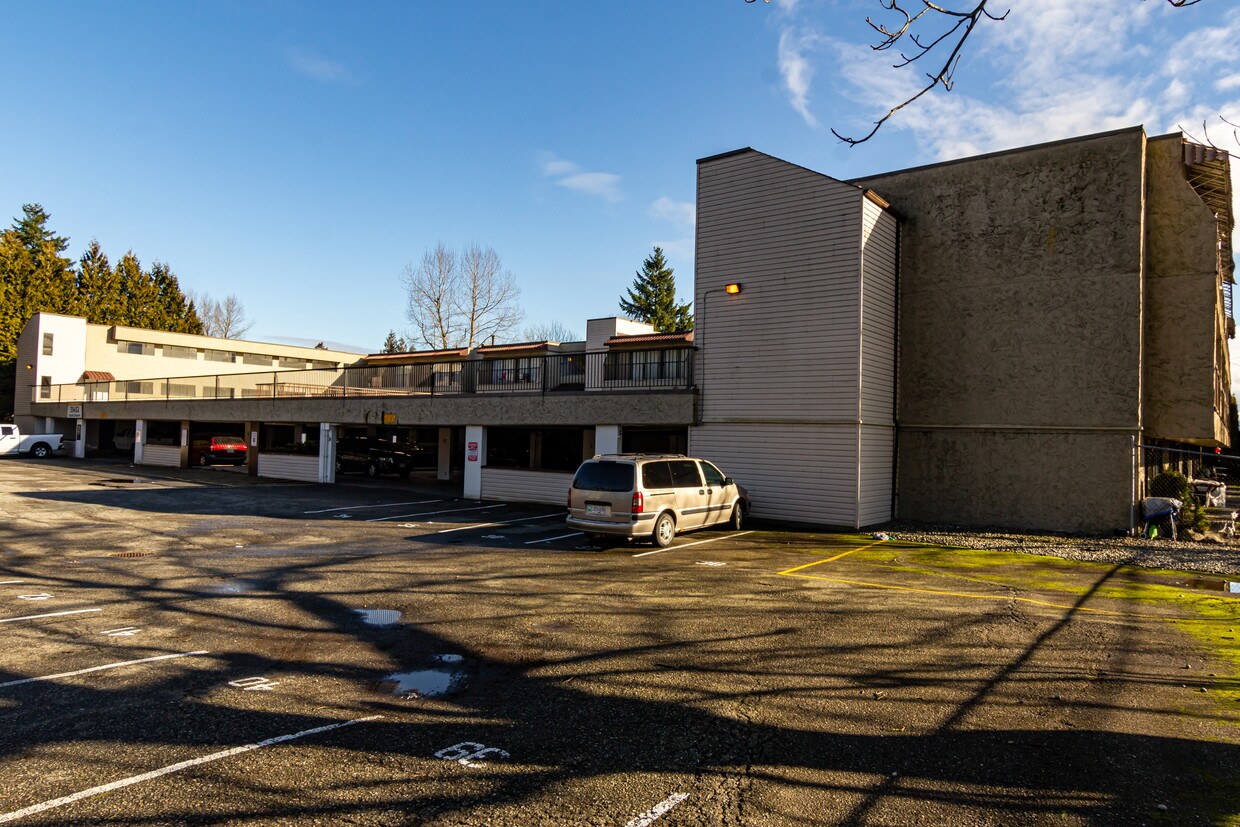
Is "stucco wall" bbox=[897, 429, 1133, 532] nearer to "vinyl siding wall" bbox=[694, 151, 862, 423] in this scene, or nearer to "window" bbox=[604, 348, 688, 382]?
"vinyl siding wall" bbox=[694, 151, 862, 423]

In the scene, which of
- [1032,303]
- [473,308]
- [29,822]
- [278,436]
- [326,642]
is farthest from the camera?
[473,308]

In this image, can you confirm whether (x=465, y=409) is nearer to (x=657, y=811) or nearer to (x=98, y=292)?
(x=657, y=811)

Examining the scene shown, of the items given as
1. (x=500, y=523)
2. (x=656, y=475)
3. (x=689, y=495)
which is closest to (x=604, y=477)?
(x=656, y=475)

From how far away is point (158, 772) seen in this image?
461 cm

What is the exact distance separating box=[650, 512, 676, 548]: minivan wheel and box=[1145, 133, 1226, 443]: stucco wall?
500 inches

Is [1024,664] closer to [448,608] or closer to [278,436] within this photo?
[448,608]

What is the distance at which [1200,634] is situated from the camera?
845 centimetres

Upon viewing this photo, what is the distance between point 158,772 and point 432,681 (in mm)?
2317

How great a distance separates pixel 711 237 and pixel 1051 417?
9.94 m

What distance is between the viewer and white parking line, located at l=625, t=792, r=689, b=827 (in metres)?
4.03

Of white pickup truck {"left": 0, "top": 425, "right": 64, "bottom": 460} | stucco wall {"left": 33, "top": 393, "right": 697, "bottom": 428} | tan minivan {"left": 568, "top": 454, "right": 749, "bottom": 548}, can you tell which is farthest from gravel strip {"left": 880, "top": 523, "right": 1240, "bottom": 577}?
white pickup truck {"left": 0, "top": 425, "right": 64, "bottom": 460}

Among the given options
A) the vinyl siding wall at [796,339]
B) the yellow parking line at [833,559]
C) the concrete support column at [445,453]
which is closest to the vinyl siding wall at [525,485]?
the vinyl siding wall at [796,339]

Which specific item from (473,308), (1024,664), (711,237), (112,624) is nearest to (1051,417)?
(711,237)

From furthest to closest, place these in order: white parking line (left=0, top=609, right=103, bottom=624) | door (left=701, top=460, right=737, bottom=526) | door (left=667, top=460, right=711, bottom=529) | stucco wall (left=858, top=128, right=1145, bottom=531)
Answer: stucco wall (left=858, top=128, right=1145, bottom=531) → door (left=701, top=460, right=737, bottom=526) → door (left=667, top=460, right=711, bottom=529) → white parking line (left=0, top=609, right=103, bottom=624)
